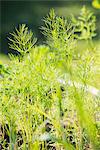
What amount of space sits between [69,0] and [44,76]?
13.8 ft

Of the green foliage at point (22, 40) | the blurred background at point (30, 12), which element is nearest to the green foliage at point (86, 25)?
the green foliage at point (22, 40)

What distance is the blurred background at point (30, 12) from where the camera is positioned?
403 cm

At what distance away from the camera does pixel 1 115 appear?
1184mm

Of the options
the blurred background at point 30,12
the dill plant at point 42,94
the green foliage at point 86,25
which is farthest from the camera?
the blurred background at point 30,12

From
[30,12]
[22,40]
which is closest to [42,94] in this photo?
[22,40]

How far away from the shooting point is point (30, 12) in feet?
15.5

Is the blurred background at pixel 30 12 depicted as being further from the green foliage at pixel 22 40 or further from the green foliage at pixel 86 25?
the green foliage at pixel 22 40

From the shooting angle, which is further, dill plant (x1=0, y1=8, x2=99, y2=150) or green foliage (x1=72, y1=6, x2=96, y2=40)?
green foliage (x1=72, y1=6, x2=96, y2=40)

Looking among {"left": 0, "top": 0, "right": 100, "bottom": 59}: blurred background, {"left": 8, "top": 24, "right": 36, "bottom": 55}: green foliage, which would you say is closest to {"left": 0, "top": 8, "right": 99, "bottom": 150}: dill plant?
{"left": 8, "top": 24, "right": 36, "bottom": 55}: green foliage

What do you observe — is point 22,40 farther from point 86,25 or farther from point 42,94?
point 86,25

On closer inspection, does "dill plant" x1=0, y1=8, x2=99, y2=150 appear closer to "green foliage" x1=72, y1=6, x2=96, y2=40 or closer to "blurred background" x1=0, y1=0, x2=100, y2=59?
"green foliage" x1=72, y1=6, x2=96, y2=40

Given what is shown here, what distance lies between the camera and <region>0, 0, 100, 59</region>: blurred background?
159 inches

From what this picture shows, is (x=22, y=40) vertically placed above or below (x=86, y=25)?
below

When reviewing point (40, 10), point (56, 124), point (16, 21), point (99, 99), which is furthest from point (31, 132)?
point (40, 10)
